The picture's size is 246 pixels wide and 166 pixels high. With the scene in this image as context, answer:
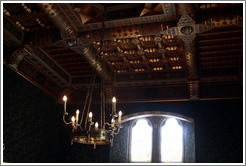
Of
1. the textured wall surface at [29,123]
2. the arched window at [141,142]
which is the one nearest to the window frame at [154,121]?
the arched window at [141,142]

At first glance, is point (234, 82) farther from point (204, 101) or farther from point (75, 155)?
point (75, 155)

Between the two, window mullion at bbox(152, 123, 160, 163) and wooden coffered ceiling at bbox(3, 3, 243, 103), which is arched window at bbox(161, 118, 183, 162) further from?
wooden coffered ceiling at bbox(3, 3, 243, 103)

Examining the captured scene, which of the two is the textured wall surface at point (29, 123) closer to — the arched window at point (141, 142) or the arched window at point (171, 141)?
the arched window at point (141, 142)

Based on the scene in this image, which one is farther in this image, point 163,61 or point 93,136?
point 163,61

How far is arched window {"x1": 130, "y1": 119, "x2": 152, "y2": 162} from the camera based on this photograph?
29.3 ft

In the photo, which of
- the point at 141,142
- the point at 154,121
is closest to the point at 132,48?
the point at 154,121

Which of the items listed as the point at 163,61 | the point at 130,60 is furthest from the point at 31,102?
the point at 163,61

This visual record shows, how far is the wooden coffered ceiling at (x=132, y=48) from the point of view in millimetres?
6348

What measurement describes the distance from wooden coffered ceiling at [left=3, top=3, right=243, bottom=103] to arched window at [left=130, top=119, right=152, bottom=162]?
2.77 feet

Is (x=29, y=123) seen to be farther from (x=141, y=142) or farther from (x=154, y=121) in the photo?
(x=154, y=121)

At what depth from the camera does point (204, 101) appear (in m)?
8.73

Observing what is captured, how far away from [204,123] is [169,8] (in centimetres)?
387

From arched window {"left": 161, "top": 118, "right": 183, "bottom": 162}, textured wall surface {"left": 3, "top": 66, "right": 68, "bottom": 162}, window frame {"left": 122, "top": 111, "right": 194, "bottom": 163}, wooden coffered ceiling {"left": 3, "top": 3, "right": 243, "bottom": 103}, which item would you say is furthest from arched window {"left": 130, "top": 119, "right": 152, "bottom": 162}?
textured wall surface {"left": 3, "top": 66, "right": 68, "bottom": 162}

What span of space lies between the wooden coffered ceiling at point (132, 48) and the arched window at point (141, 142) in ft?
2.77
